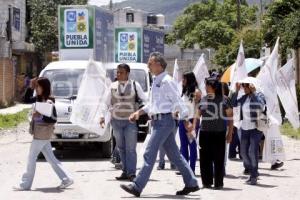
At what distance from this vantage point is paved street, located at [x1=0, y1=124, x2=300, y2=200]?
396 inches

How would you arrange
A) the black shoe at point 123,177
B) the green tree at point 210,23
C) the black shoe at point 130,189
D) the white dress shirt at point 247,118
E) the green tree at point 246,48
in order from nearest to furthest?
the black shoe at point 130,189
the white dress shirt at point 247,118
the black shoe at point 123,177
the green tree at point 246,48
the green tree at point 210,23

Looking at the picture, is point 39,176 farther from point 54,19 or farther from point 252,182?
point 54,19

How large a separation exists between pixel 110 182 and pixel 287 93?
4712 mm

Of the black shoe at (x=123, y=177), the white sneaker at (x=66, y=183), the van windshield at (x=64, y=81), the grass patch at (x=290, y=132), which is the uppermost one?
the van windshield at (x=64, y=81)

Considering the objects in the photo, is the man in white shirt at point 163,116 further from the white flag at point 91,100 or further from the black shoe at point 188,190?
the white flag at point 91,100

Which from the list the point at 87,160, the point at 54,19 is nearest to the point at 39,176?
the point at 87,160

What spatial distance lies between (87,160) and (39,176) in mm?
2772

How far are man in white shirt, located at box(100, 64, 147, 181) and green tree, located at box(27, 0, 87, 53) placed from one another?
36.8 meters

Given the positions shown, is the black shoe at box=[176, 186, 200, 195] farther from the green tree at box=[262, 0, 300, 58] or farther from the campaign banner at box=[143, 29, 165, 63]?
the campaign banner at box=[143, 29, 165, 63]

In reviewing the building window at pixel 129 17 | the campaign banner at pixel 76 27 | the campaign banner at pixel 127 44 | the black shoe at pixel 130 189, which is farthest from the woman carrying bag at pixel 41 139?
the building window at pixel 129 17

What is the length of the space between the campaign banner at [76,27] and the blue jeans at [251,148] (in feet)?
36.5

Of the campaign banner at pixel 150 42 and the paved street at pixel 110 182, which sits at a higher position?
the campaign banner at pixel 150 42

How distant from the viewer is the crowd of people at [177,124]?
990 cm

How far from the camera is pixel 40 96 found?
34.8 feet
